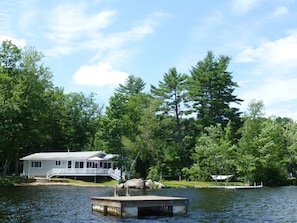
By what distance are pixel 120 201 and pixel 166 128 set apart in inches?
1749

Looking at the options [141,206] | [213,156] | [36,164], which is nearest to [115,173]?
[36,164]

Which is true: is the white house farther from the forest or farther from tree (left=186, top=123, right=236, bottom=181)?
tree (left=186, top=123, right=236, bottom=181)

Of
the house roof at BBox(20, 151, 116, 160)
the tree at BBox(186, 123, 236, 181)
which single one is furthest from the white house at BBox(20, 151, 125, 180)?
the tree at BBox(186, 123, 236, 181)

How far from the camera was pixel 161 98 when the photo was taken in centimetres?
6769

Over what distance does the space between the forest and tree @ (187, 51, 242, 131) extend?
0.56 feet

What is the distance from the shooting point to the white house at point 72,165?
5800cm

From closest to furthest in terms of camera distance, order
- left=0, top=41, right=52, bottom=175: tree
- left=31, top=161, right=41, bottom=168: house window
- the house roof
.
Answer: left=0, top=41, right=52, bottom=175: tree → the house roof → left=31, top=161, right=41, bottom=168: house window

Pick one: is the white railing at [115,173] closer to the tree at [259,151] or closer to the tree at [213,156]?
the tree at [213,156]

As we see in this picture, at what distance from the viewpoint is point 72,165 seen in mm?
60719

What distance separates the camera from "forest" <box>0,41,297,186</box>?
55875 millimetres

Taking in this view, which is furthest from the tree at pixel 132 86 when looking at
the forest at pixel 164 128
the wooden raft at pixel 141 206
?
the wooden raft at pixel 141 206

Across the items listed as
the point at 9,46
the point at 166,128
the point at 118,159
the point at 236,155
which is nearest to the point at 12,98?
the point at 9,46

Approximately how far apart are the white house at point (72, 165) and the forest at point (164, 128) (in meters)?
1.83

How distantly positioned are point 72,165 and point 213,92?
2681cm
